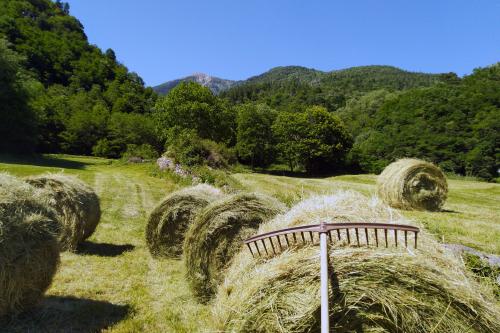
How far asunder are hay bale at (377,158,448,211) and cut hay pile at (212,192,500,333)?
38.3 ft

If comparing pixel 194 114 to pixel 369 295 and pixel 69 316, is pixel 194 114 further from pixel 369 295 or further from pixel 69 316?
pixel 369 295

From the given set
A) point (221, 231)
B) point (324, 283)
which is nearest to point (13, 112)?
point (221, 231)

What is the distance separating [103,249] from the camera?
8477 millimetres

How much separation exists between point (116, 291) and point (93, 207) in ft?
10.5

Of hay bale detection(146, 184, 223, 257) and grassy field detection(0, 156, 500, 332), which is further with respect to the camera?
hay bale detection(146, 184, 223, 257)

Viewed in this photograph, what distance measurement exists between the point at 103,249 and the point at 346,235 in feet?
22.8

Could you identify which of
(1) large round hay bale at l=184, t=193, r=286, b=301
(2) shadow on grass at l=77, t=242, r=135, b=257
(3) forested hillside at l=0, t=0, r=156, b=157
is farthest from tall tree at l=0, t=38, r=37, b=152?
(1) large round hay bale at l=184, t=193, r=286, b=301

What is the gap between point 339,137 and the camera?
47.4 metres

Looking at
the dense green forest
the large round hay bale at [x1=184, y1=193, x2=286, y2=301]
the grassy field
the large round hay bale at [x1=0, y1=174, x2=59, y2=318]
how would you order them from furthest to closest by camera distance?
the dense green forest → the large round hay bale at [x1=184, y1=193, x2=286, y2=301] → the grassy field → the large round hay bale at [x1=0, y1=174, x2=59, y2=318]

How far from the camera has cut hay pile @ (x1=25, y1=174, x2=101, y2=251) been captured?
8008 millimetres

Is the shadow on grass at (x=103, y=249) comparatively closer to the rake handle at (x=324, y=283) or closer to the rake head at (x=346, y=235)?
the rake head at (x=346, y=235)

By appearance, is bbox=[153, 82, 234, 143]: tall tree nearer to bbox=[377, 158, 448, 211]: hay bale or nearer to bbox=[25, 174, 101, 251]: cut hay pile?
bbox=[377, 158, 448, 211]: hay bale

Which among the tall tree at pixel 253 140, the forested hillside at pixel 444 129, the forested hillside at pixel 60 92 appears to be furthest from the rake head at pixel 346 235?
the tall tree at pixel 253 140

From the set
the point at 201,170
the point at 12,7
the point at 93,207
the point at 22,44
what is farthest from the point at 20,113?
the point at 12,7
